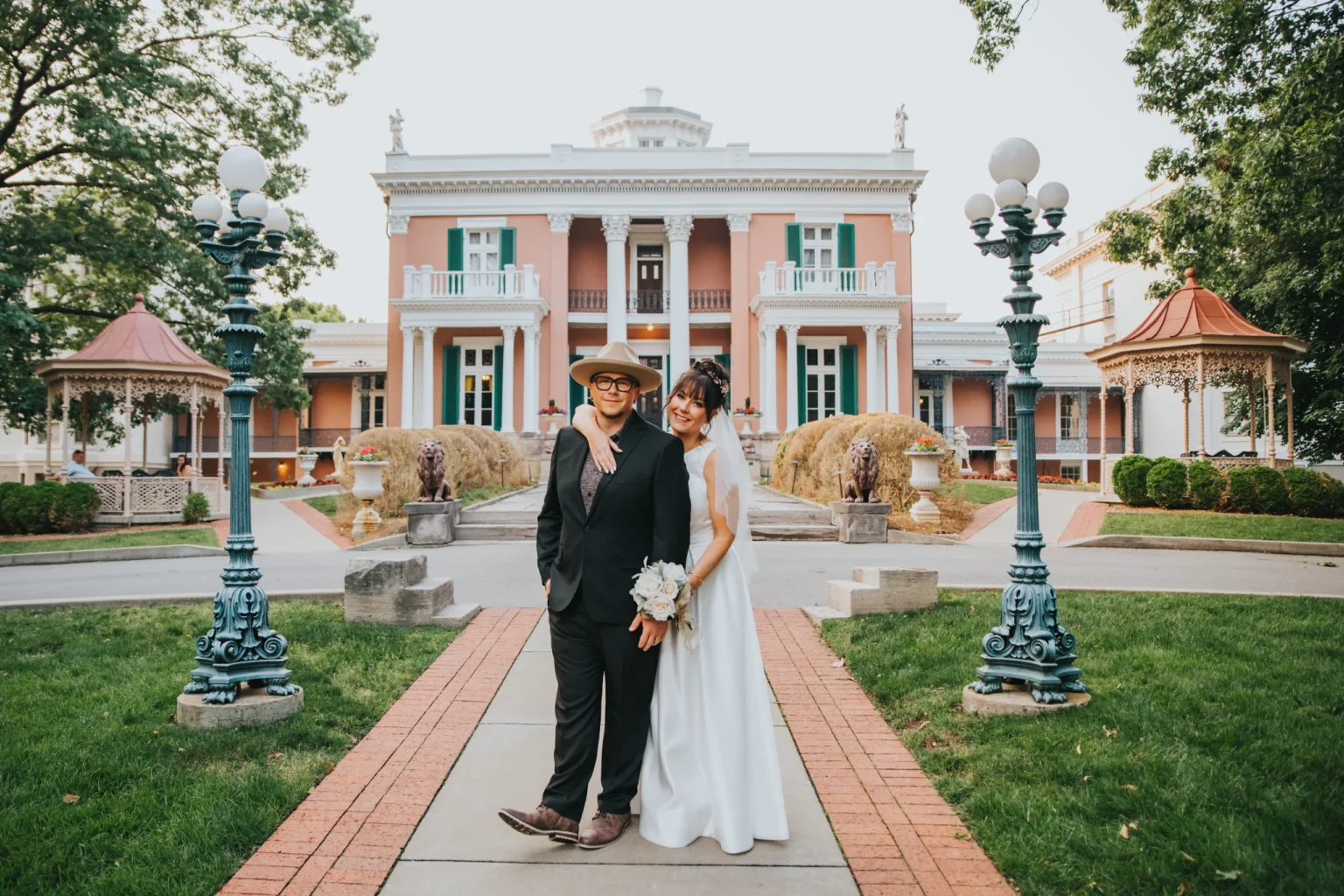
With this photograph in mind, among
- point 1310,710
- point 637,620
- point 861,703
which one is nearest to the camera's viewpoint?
point 637,620

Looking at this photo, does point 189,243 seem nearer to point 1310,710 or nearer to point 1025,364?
point 1025,364

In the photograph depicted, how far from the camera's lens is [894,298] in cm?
2673

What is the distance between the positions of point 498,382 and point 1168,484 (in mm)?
19314

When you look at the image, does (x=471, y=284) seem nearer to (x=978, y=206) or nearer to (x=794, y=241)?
(x=794, y=241)

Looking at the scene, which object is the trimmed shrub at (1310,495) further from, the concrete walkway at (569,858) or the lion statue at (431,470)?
the concrete walkway at (569,858)

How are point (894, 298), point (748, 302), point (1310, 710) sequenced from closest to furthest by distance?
point (1310, 710) → point (894, 298) → point (748, 302)

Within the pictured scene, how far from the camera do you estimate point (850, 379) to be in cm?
2809

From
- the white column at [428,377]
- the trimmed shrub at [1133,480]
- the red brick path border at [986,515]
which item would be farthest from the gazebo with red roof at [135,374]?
the trimmed shrub at [1133,480]

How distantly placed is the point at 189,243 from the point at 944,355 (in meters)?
27.2

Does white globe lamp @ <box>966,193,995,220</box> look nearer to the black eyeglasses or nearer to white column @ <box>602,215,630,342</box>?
the black eyeglasses

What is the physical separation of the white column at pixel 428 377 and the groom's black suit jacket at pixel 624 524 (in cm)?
2452

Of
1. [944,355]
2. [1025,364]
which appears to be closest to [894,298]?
[944,355]

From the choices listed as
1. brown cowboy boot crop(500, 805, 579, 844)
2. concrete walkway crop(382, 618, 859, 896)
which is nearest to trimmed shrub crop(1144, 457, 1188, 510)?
concrete walkway crop(382, 618, 859, 896)

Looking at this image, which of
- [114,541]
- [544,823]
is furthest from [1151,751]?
[114,541]
